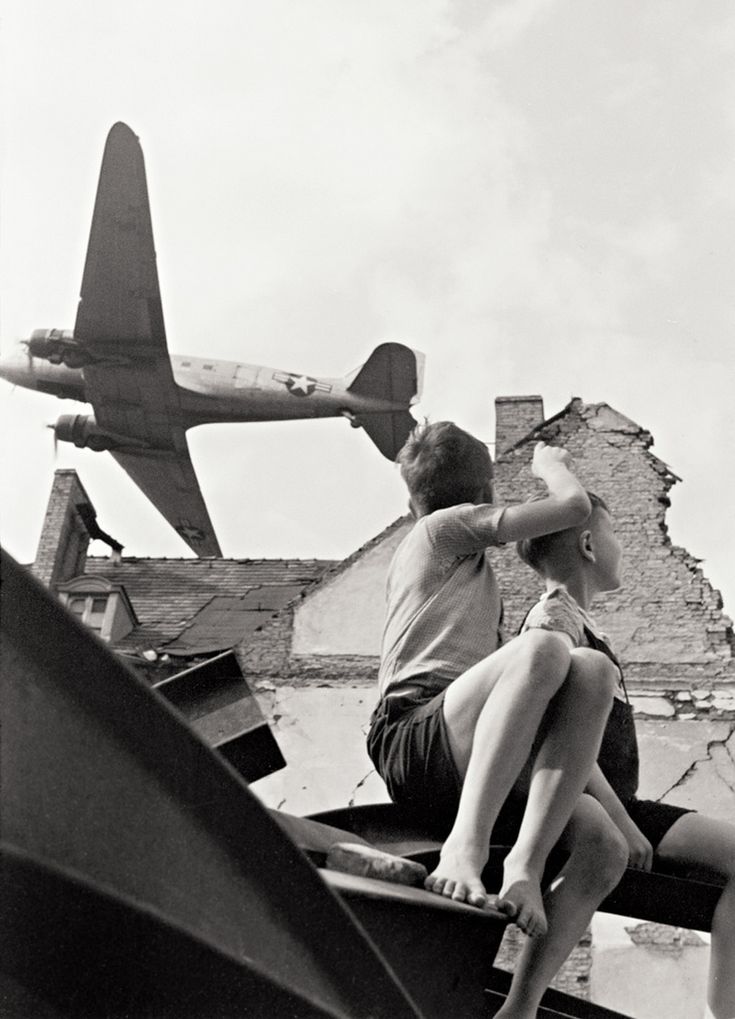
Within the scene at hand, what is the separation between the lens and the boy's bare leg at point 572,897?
1744 millimetres

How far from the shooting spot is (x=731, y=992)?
6.18 ft

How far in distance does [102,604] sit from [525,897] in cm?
1027

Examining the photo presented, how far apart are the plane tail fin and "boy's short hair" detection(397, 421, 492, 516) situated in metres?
13.8

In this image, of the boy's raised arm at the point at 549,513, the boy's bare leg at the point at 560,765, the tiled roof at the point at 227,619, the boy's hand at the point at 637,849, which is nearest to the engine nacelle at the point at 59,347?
the tiled roof at the point at 227,619

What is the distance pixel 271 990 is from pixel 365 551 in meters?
9.23

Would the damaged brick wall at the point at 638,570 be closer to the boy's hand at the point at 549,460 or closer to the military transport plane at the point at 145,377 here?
the military transport plane at the point at 145,377

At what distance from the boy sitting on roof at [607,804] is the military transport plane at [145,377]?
13.3m

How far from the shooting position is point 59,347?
16.5 m

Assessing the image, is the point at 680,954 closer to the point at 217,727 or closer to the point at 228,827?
the point at 217,727

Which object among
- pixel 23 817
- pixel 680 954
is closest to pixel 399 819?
pixel 23 817

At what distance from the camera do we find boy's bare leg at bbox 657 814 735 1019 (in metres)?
1.89

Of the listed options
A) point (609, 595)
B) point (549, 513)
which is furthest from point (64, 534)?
point (549, 513)

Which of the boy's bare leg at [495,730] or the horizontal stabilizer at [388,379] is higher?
the horizontal stabilizer at [388,379]

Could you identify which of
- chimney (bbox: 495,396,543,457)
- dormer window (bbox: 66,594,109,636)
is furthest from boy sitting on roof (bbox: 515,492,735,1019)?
dormer window (bbox: 66,594,109,636)
